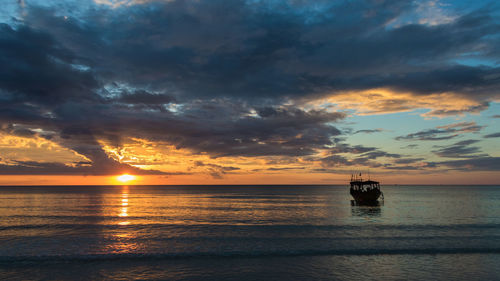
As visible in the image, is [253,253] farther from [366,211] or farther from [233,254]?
[366,211]

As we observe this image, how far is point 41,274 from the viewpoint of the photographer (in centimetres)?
1989

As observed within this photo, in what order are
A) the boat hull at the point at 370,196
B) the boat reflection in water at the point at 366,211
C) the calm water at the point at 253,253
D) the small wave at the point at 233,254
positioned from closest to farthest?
1. the calm water at the point at 253,253
2. the small wave at the point at 233,254
3. the boat reflection in water at the point at 366,211
4. the boat hull at the point at 370,196

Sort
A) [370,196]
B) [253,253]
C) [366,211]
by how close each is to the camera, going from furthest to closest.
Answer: [370,196] → [366,211] → [253,253]

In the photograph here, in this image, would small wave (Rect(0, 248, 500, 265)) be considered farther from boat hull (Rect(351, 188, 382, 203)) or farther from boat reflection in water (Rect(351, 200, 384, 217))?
boat hull (Rect(351, 188, 382, 203))

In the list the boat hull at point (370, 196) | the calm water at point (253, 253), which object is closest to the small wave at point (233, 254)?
the calm water at point (253, 253)

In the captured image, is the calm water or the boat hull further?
the boat hull

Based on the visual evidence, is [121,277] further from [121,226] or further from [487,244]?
[487,244]

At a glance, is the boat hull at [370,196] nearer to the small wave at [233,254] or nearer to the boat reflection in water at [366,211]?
the boat reflection in water at [366,211]

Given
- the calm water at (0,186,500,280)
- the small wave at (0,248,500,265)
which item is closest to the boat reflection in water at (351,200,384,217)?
the calm water at (0,186,500,280)

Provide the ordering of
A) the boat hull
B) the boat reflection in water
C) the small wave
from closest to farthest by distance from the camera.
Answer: the small wave, the boat reflection in water, the boat hull


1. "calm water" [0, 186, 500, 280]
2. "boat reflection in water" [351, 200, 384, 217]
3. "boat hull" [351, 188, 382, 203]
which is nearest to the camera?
"calm water" [0, 186, 500, 280]

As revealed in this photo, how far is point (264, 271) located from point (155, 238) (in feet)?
54.1

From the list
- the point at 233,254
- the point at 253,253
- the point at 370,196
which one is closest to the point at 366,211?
the point at 370,196

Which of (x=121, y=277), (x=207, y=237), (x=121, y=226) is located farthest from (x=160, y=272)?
(x=121, y=226)
